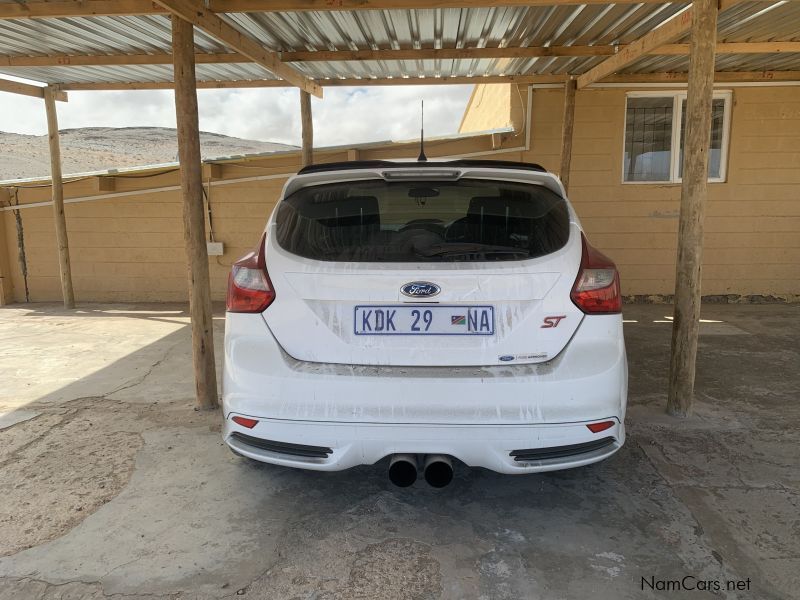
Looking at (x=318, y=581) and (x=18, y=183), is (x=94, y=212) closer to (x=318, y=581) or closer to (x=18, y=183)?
(x=18, y=183)

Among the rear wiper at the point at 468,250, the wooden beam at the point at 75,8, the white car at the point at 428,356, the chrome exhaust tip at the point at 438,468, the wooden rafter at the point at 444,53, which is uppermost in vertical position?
the wooden rafter at the point at 444,53

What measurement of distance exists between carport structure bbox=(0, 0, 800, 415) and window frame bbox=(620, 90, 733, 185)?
47 centimetres

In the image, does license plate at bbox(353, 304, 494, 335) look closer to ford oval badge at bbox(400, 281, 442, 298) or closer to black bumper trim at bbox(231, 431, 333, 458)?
ford oval badge at bbox(400, 281, 442, 298)

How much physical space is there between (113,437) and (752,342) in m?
5.85

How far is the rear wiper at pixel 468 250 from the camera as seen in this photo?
2355mm

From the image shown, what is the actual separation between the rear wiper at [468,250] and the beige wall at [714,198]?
239 inches

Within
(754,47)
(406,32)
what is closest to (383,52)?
(406,32)

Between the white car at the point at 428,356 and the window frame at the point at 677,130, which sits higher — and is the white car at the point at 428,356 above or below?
below

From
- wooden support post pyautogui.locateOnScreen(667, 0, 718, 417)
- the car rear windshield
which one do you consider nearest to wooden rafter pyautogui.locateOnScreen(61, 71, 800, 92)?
wooden support post pyautogui.locateOnScreen(667, 0, 718, 417)

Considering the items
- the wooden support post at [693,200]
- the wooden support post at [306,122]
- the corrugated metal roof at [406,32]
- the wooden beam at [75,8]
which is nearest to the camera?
the wooden support post at [693,200]

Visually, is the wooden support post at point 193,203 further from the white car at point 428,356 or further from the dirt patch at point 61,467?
the white car at point 428,356

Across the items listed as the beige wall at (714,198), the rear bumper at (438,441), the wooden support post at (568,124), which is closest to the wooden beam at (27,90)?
the beige wall at (714,198)

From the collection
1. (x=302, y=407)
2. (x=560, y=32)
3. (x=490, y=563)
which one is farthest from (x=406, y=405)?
(x=560, y=32)

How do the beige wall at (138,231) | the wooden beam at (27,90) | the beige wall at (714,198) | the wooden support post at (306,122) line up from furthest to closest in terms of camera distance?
the beige wall at (138,231) < the beige wall at (714,198) < the wooden beam at (27,90) < the wooden support post at (306,122)
